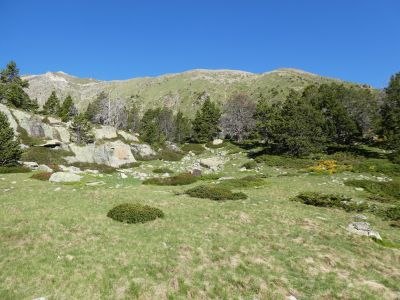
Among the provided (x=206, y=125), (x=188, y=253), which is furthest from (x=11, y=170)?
(x=206, y=125)

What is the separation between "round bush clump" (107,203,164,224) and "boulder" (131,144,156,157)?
43.8 m

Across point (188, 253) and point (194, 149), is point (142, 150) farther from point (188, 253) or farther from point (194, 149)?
→ point (188, 253)

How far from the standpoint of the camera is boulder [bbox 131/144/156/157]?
60850 mm

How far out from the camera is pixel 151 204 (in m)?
19.7

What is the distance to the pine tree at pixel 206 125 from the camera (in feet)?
301

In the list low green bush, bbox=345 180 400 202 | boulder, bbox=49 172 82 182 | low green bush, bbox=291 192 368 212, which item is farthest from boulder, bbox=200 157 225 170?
low green bush, bbox=291 192 368 212

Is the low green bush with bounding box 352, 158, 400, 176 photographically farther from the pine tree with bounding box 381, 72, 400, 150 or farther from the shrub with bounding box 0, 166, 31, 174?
the shrub with bounding box 0, 166, 31, 174

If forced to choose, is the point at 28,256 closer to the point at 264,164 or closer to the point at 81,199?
the point at 81,199

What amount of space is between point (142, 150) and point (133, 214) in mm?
46039

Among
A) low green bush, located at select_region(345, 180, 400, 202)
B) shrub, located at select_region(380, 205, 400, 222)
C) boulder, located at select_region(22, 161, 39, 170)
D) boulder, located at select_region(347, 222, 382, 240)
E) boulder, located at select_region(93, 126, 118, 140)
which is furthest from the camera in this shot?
boulder, located at select_region(93, 126, 118, 140)

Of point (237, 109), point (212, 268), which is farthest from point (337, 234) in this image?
point (237, 109)

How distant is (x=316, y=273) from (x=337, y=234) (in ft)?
15.5

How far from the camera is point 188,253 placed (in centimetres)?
1292

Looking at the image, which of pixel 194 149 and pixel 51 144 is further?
pixel 194 149
